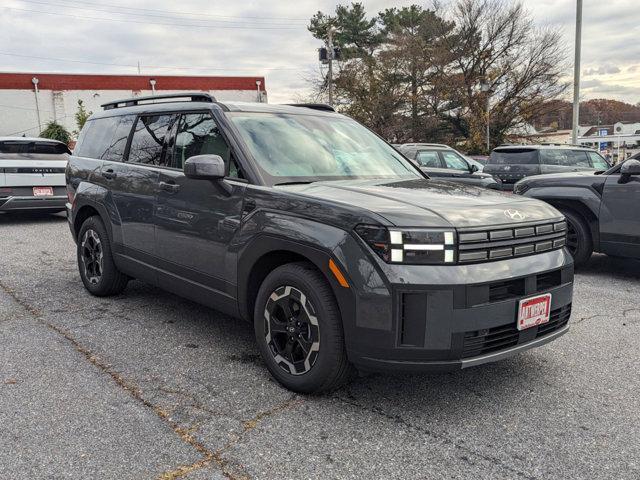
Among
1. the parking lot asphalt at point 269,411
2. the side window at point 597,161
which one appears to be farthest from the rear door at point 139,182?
the side window at point 597,161

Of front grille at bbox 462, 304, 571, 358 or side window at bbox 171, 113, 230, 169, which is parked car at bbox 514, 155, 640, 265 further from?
side window at bbox 171, 113, 230, 169

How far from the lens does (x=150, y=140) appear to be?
4.73 meters

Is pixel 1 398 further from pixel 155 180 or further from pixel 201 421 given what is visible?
pixel 155 180

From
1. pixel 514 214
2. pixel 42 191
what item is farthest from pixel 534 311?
pixel 42 191

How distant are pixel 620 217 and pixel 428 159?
7781mm

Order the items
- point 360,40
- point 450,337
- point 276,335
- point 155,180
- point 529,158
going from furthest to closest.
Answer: point 360,40 < point 529,158 < point 155,180 < point 276,335 < point 450,337

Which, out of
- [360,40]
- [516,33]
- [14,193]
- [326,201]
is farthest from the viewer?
[360,40]

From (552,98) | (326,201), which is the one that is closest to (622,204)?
(326,201)

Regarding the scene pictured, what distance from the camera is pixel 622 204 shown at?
20.6 feet

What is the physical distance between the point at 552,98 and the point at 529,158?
26.6 metres

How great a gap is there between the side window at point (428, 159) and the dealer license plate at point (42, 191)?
8203mm

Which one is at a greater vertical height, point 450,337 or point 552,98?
point 552,98

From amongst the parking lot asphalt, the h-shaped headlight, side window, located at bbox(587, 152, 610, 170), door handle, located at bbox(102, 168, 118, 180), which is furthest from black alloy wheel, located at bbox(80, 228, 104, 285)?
side window, located at bbox(587, 152, 610, 170)

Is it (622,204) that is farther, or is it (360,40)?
(360,40)
